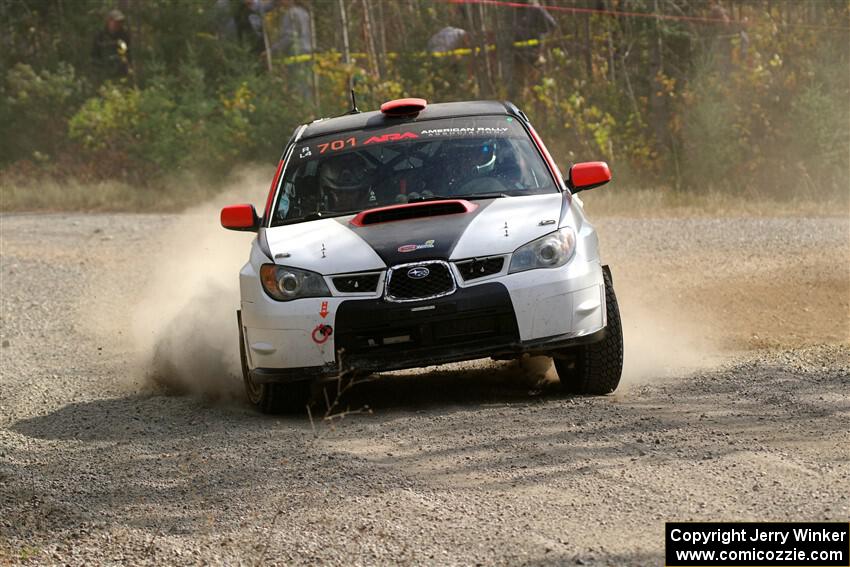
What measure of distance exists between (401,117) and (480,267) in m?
1.98

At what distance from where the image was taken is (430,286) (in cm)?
729

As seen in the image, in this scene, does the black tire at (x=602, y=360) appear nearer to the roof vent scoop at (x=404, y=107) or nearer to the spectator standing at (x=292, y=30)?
the roof vent scoop at (x=404, y=107)

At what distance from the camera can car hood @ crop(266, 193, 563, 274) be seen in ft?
24.0

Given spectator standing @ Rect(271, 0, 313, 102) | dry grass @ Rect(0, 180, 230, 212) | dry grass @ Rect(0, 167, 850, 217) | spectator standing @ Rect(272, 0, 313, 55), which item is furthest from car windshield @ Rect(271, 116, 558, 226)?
spectator standing @ Rect(272, 0, 313, 55)

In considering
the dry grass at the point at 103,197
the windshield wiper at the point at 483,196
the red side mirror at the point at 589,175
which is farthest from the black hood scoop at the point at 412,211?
the dry grass at the point at 103,197

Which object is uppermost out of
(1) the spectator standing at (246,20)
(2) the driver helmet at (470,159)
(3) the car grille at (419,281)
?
(2) the driver helmet at (470,159)

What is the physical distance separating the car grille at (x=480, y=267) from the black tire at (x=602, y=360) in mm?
704

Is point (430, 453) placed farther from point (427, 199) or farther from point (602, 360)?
point (427, 199)

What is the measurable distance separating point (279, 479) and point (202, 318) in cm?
437

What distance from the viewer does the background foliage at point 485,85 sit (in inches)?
986

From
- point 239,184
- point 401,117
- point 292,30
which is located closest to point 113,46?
point 292,30

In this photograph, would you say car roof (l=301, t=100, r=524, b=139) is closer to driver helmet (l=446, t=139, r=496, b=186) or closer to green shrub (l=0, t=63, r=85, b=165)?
→ driver helmet (l=446, t=139, r=496, b=186)

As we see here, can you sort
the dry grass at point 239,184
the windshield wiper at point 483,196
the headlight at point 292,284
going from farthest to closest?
the dry grass at point 239,184
the windshield wiper at point 483,196
the headlight at point 292,284

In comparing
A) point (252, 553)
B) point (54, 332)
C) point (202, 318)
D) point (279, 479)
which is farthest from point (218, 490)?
point (54, 332)
